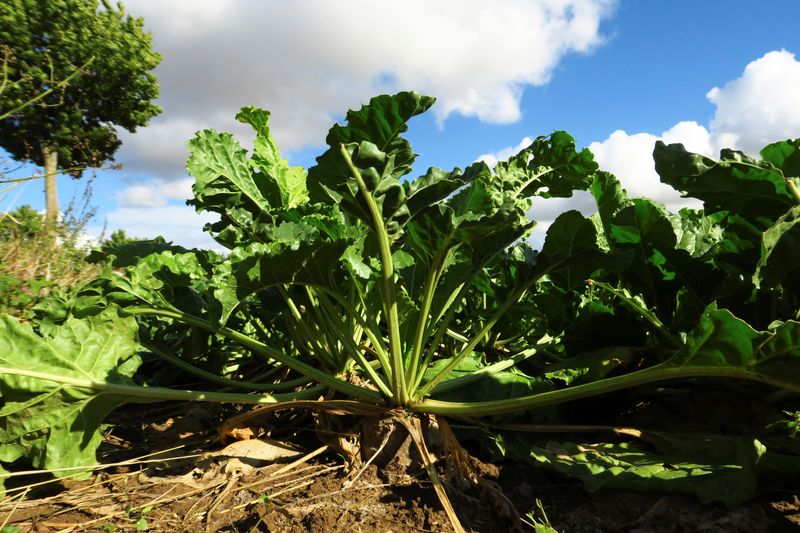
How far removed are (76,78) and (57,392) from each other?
1752 cm

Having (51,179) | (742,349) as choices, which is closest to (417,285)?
(742,349)

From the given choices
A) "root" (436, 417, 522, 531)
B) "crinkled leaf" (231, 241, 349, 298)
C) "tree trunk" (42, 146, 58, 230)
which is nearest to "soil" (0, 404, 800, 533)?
"root" (436, 417, 522, 531)

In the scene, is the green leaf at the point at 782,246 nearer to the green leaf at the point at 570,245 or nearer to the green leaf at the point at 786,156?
the green leaf at the point at 786,156

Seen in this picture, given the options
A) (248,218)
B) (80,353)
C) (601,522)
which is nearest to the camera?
(601,522)

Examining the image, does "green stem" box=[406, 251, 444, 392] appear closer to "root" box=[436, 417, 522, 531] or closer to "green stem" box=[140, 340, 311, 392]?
"root" box=[436, 417, 522, 531]

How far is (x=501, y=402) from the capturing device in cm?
166

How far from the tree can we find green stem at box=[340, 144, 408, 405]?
54.5 ft

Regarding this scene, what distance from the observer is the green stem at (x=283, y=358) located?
5.99 ft

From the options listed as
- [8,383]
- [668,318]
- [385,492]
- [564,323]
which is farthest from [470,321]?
[8,383]

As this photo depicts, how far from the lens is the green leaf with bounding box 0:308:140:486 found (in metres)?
1.68

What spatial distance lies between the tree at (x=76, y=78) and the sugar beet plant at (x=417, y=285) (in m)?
15.8

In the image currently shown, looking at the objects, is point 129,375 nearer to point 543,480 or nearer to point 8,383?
point 8,383

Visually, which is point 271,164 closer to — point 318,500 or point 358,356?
point 358,356

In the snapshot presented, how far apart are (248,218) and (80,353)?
779 millimetres
